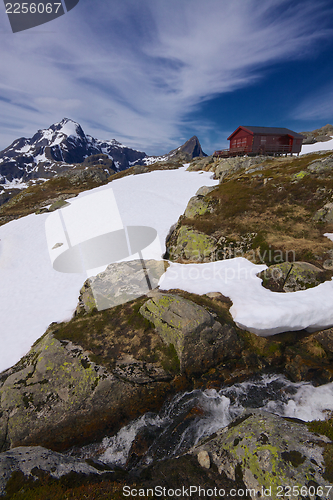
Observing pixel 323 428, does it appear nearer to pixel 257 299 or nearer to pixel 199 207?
pixel 257 299

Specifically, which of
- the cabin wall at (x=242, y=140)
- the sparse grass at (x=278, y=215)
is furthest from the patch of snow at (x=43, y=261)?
the cabin wall at (x=242, y=140)

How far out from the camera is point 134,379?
8953mm

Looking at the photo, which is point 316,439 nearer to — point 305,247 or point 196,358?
point 196,358

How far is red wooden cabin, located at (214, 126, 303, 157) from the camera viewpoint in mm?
55812

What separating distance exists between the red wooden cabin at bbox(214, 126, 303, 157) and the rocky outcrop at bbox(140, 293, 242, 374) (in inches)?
2290

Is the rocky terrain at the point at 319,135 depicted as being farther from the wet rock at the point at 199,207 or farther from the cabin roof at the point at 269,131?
the wet rock at the point at 199,207

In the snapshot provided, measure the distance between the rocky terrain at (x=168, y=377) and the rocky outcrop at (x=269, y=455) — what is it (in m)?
0.03

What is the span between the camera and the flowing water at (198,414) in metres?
7.69

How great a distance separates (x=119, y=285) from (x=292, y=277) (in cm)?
1160

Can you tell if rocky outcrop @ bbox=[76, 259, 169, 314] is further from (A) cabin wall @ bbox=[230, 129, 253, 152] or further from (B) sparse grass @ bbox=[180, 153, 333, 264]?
(A) cabin wall @ bbox=[230, 129, 253, 152]

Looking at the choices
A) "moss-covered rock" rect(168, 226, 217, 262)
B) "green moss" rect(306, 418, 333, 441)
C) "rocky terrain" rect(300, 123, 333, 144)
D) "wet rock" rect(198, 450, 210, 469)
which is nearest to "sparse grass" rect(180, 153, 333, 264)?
"moss-covered rock" rect(168, 226, 217, 262)

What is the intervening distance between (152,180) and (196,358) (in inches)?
1827

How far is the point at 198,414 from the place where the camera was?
853 cm

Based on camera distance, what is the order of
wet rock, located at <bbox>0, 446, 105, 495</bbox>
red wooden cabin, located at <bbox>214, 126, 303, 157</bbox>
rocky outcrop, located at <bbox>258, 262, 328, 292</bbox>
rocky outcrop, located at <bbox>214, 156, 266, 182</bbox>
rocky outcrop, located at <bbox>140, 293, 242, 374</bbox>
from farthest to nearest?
red wooden cabin, located at <bbox>214, 126, 303, 157</bbox>
rocky outcrop, located at <bbox>214, 156, 266, 182</bbox>
rocky outcrop, located at <bbox>258, 262, 328, 292</bbox>
rocky outcrop, located at <bbox>140, 293, 242, 374</bbox>
wet rock, located at <bbox>0, 446, 105, 495</bbox>
